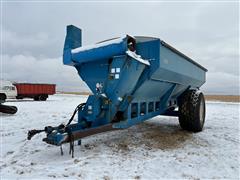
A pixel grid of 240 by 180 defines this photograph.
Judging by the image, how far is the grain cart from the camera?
3416 mm

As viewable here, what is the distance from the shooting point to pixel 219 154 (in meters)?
3.66

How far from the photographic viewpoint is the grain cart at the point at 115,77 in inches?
134

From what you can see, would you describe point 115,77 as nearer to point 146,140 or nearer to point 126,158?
point 126,158

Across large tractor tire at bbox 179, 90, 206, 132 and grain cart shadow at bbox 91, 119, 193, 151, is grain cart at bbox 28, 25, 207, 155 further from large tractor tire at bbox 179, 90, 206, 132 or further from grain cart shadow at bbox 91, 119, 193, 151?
large tractor tire at bbox 179, 90, 206, 132

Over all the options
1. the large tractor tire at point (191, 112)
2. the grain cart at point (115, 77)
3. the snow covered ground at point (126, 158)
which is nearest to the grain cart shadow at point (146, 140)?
the snow covered ground at point (126, 158)

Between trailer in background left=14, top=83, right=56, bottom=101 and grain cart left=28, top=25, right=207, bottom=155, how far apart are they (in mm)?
16491

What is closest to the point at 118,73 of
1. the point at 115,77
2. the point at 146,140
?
the point at 115,77

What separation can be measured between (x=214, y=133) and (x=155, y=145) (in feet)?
6.96

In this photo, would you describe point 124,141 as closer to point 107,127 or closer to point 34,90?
point 107,127

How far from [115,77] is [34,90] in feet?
58.6

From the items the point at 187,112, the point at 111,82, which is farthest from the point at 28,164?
the point at 187,112

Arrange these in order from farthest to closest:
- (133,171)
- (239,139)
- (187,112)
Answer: (187,112)
(239,139)
(133,171)

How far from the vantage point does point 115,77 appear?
359 cm

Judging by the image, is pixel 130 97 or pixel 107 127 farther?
pixel 130 97
